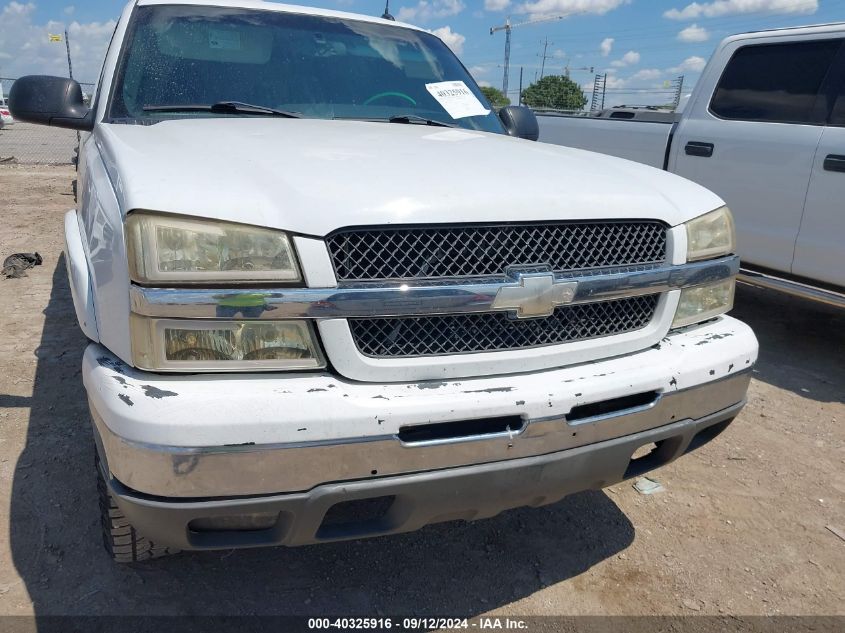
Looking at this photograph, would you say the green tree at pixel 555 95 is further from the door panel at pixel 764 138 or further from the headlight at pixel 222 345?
the headlight at pixel 222 345

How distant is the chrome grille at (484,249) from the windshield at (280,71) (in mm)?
1308

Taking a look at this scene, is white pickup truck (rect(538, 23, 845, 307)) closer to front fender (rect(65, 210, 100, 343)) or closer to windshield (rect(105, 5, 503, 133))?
windshield (rect(105, 5, 503, 133))

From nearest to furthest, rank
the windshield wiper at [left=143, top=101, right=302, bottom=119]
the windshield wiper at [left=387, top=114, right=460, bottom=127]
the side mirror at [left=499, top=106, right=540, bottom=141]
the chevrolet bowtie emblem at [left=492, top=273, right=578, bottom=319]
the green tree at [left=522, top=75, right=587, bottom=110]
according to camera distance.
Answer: the chevrolet bowtie emblem at [left=492, top=273, right=578, bottom=319] → the windshield wiper at [left=143, top=101, right=302, bottom=119] → the windshield wiper at [left=387, top=114, right=460, bottom=127] → the side mirror at [left=499, top=106, right=540, bottom=141] → the green tree at [left=522, top=75, right=587, bottom=110]

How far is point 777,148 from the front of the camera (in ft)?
14.5

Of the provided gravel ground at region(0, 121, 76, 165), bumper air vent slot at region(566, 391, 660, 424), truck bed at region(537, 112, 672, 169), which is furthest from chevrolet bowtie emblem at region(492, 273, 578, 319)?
gravel ground at region(0, 121, 76, 165)

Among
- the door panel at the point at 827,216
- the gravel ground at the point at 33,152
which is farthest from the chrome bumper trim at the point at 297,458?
the gravel ground at the point at 33,152

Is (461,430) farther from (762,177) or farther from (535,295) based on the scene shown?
(762,177)

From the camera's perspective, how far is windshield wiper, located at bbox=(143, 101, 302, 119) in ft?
8.75

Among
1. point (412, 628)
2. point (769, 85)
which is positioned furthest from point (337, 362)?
point (769, 85)

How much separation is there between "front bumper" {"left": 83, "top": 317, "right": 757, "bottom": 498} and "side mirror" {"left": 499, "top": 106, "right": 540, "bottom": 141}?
2047 millimetres

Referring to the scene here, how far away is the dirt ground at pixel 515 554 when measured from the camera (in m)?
2.25

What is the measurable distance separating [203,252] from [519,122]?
8.05ft

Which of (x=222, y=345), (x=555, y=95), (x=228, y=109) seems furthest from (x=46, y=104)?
(x=555, y=95)

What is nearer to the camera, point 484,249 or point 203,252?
point 203,252
